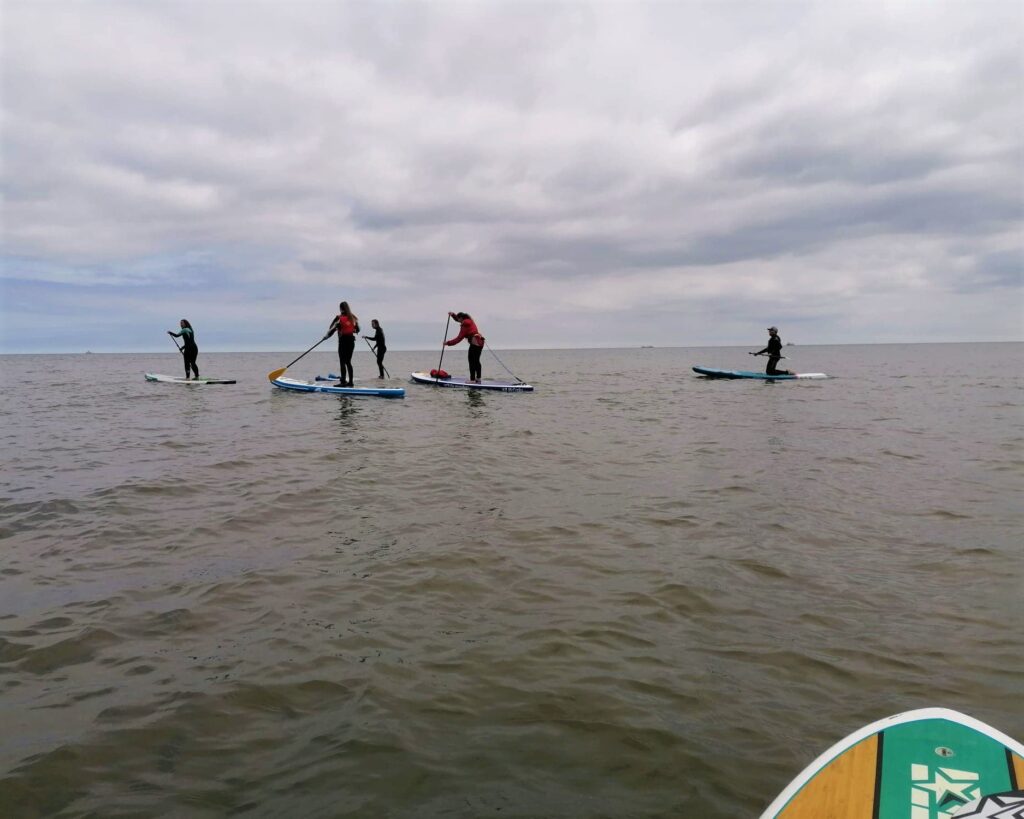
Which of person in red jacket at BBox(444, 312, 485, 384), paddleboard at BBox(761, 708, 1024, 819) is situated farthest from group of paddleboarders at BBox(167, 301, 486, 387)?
paddleboard at BBox(761, 708, 1024, 819)

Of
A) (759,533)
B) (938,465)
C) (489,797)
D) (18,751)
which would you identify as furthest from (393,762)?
(938,465)

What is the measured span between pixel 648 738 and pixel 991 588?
4074mm

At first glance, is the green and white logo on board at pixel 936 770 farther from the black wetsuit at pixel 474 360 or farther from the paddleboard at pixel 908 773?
the black wetsuit at pixel 474 360

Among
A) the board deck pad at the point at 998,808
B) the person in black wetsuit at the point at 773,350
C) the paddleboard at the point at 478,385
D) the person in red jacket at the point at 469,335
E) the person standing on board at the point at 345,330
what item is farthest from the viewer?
the person in black wetsuit at the point at 773,350

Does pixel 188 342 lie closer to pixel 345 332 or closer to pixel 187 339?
pixel 187 339

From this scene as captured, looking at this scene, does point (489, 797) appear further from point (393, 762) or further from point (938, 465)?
point (938, 465)

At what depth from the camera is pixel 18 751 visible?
3.22m

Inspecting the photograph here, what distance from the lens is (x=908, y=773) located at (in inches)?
104

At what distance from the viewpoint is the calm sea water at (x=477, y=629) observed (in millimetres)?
3082

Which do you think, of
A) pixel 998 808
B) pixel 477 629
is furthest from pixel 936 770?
pixel 477 629

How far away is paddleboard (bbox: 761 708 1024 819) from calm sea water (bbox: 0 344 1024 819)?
40 cm

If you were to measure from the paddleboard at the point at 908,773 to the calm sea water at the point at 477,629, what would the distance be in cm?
40

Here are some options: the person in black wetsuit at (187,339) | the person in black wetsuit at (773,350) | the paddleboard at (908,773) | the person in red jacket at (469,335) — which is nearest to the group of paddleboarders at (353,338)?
the person in red jacket at (469,335)

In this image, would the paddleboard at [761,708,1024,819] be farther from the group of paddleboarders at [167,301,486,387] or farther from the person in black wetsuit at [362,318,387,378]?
→ the person in black wetsuit at [362,318,387,378]
